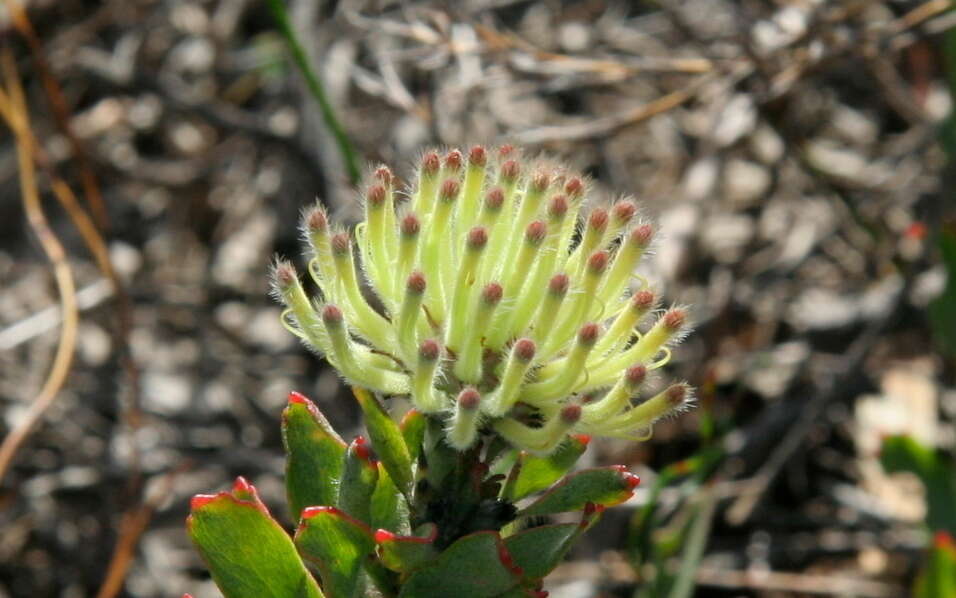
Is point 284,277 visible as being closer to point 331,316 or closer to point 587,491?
point 331,316

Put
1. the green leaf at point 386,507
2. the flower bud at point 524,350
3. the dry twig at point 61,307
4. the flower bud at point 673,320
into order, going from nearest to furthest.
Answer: the flower bud at point 524,350 < the flower bud at point 673,320 < the green leaf at point 386,507 < the dry twig at point 61,307

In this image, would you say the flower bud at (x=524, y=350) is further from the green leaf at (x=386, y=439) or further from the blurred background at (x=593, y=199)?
the blurred background at (x=593, y=199)

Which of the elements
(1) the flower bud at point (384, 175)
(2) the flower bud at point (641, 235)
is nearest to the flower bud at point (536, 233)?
(2) the flower bud at point (641, 235)

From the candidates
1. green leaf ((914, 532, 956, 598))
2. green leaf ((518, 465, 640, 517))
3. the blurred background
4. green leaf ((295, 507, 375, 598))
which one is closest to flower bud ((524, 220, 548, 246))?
green leaf ((518, 465, 640, 517))

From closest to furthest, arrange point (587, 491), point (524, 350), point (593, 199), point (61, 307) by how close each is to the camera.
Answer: point (524, 350) < point (587, 491) < point (61, 307) < point (593, 199)

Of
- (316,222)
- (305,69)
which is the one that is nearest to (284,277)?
(316,222)

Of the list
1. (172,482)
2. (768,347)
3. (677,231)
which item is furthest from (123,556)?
(768,347)

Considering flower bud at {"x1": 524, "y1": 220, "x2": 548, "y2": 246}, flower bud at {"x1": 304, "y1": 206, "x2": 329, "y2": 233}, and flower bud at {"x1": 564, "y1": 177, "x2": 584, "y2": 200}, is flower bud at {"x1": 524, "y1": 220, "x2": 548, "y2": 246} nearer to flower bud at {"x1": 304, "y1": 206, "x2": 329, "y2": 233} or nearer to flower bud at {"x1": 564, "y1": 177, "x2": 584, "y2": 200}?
flower bud at {"x1": 564, "y1": 177, "x2": 584, "y2": 200}
